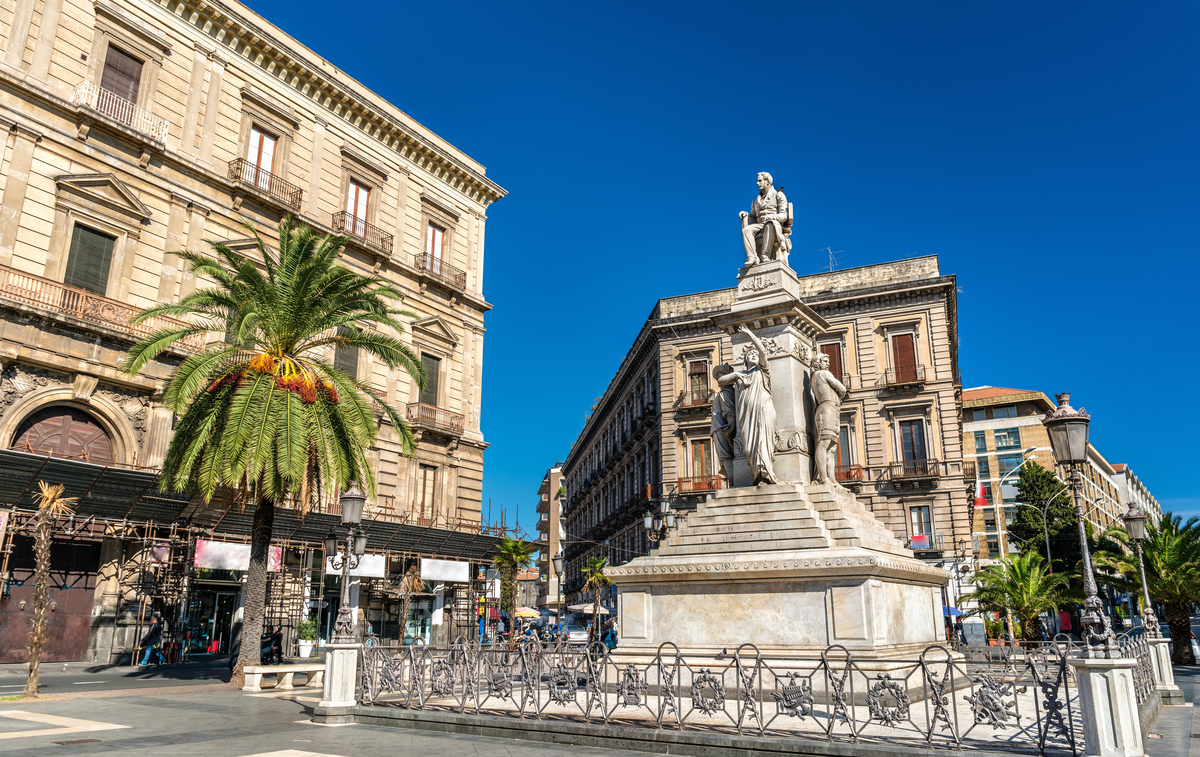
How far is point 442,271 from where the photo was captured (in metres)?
32.7

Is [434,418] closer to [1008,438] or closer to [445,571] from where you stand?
[445,571]

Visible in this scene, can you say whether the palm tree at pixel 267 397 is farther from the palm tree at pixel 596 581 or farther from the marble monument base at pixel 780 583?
the marble monument base at pixel 780 583

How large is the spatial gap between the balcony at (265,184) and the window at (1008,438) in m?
66.3

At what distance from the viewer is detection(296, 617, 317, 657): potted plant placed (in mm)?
22969

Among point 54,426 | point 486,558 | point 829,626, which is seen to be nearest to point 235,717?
point 829,626

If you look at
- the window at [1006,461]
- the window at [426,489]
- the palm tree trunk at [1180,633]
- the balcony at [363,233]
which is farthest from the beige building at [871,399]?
the window at [1006,461]

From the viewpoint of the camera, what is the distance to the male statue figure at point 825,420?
12.4 meters

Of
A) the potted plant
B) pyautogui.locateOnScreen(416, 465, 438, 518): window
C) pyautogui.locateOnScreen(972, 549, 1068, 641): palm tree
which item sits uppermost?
pyautogui.locateOnScreen(416, 465, 438, 518): window

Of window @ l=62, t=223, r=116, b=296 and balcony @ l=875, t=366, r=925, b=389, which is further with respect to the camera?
balcony @ l=875, t=366, r=925, b=389

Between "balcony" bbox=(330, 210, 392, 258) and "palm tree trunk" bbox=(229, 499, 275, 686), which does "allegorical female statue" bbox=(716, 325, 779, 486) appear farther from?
"balcony" bbox=(330, 210, 392, 258)

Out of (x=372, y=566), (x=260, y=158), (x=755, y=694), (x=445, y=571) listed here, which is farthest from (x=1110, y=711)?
(x=260, y=158)

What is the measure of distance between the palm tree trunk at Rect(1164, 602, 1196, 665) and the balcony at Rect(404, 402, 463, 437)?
24860 mm

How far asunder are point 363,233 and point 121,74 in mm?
8910

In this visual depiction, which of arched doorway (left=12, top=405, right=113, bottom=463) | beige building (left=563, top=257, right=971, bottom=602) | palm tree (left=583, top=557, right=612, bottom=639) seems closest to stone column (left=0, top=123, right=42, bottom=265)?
arched doorway (left=12, top=405, right=113, bottom=463)
